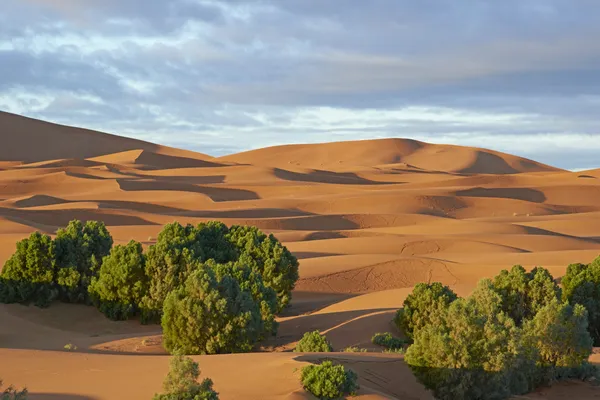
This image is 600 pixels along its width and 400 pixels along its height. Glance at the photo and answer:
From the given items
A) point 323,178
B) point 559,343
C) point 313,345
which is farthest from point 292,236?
point 323,178

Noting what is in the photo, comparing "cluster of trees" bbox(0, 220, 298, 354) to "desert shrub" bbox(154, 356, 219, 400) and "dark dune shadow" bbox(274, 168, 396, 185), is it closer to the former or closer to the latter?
"desert shrub" bbox(154, 356, 219, 400)

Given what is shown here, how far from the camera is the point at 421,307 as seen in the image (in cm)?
2122

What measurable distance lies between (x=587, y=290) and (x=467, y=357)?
10.8m

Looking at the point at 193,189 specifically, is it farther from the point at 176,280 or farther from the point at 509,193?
the point at 176,280

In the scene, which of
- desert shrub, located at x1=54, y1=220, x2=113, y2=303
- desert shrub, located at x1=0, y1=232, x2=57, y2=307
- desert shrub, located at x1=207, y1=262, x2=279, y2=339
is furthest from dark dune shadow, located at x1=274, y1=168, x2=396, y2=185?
desert shrub, located at x1=207, y1=262, x2=279, y2=339

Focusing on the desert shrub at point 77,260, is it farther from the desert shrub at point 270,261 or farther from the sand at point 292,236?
the desert shrub at point 270,261

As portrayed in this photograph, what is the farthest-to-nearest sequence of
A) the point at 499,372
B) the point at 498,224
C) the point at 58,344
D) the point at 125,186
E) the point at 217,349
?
the point at 125,186, the point at 498,224, the point at 58,344, the point at 217,349, the point at 499,372

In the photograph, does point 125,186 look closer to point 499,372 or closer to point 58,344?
point 58,344

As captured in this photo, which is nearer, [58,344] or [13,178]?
[58,344]

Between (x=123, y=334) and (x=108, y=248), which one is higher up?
(x=108, y=248)

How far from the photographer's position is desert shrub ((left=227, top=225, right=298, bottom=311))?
27328 mm

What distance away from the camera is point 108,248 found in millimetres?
28531

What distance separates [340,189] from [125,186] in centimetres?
1945

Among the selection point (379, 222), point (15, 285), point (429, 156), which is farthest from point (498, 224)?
point (429, 156)
